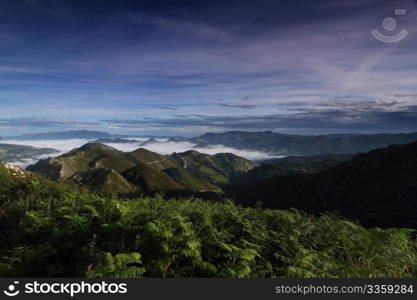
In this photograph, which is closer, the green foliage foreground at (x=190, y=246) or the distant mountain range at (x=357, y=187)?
the green foliage foreground at (x=190, y=246)

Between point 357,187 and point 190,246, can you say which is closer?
point 190,246

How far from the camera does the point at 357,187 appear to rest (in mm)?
131875

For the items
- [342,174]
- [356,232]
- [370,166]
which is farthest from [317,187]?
[356,232]

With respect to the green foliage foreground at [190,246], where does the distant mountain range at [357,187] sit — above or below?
below

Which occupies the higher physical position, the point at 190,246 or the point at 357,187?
the point at 190,246

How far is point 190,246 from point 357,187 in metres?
144

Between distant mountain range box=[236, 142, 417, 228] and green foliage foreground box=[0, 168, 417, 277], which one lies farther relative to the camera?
distant mountain range box=[236, 142, 417, 228]

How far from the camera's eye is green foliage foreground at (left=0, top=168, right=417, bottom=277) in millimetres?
6082

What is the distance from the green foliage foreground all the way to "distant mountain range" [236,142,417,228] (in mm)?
94522

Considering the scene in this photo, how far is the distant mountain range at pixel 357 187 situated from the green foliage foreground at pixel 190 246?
94522 millimetres

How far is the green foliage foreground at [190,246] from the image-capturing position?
6082mm

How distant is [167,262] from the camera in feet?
19.4

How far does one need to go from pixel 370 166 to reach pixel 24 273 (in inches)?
6512

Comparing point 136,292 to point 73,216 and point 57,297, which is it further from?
point 73,216
